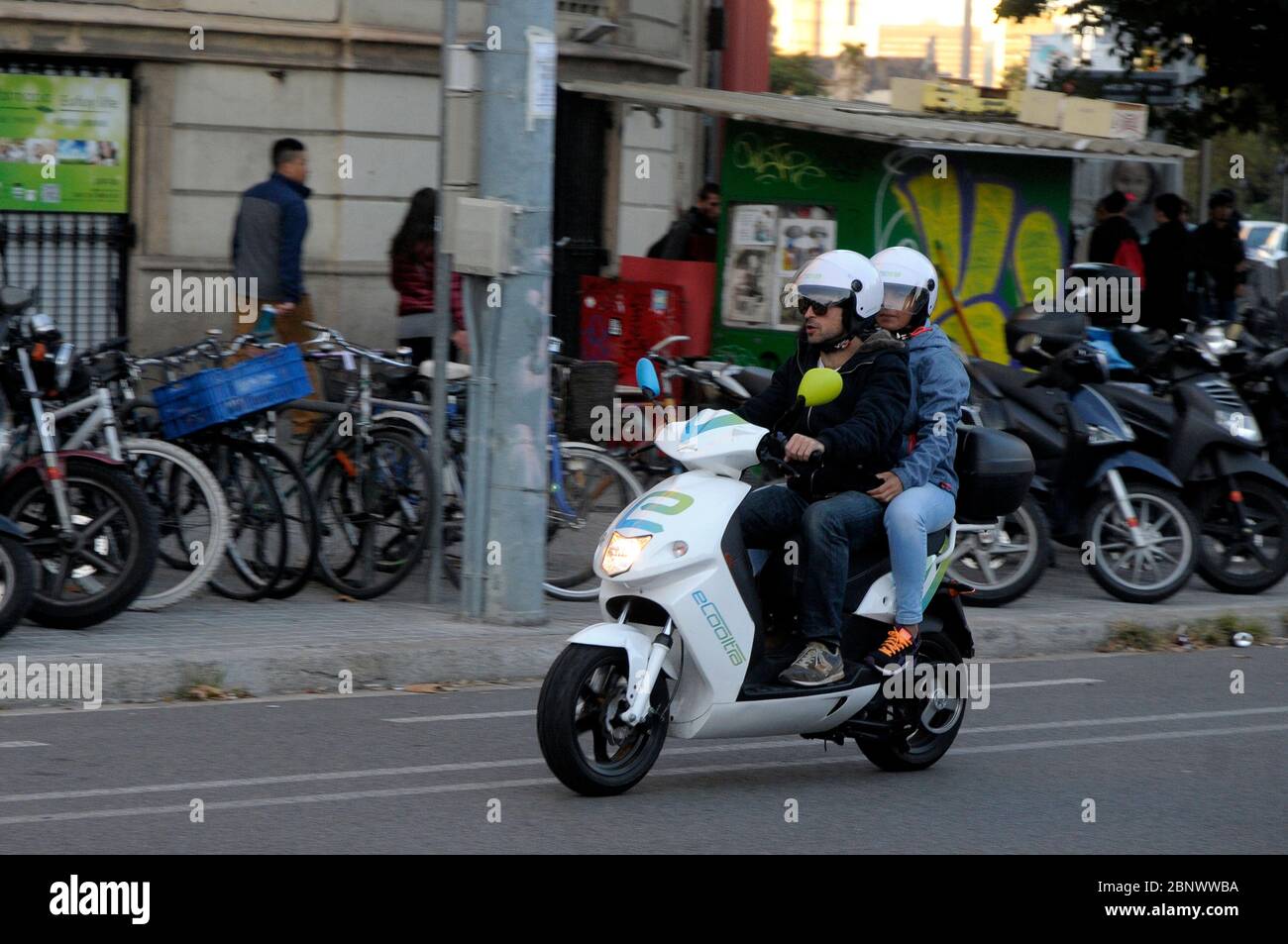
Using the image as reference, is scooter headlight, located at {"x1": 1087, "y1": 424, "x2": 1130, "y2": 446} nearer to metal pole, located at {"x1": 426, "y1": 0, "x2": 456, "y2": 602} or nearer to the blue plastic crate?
metal pole, located at {"x1": 426, "y1": 0, "x2": 456, "y2": 602}

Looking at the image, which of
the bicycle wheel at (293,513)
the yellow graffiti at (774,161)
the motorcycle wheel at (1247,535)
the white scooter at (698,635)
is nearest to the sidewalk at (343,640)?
the bicycle wheel at (293,513)

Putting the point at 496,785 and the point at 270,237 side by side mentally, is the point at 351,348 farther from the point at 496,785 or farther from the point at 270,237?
the point at 496,785

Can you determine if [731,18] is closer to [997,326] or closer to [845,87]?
[997,326]

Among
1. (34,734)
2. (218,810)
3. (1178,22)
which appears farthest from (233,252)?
(1178,22)

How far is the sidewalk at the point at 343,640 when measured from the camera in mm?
7836

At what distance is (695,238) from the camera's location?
51.9 feet

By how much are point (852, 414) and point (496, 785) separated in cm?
174

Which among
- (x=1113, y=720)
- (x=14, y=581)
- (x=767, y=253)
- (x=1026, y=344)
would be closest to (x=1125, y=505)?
(x=1026, y=344)

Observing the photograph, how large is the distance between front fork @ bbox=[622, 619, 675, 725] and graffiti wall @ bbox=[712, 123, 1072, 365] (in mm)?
7606

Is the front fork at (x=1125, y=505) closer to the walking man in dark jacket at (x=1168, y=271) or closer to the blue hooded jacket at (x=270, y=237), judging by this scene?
the blue hooded jacket at (x=270, y=237)

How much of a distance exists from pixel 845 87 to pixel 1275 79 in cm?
7852

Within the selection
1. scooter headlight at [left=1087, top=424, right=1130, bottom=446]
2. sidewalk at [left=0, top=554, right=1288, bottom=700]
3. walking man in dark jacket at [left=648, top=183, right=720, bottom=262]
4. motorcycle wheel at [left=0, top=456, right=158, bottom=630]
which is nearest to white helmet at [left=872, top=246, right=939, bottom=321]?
sidewalk at [left=0, top=554, right=1288, bottom=700]

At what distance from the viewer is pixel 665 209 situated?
20.8 meters

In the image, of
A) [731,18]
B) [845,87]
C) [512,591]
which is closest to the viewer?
[512,591]
